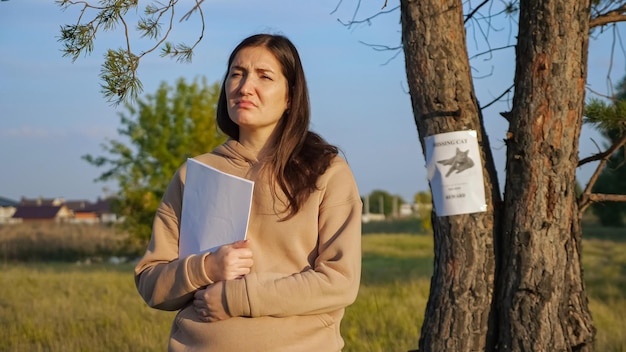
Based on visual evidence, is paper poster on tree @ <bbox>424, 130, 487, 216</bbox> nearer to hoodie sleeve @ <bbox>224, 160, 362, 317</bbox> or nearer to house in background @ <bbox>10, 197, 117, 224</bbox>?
hoodie sleeve @ <bbox>224, 160, 362, 317</bbox>

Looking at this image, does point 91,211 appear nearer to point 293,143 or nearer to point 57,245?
point 57,245

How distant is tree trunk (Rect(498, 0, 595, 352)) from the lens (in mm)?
3955

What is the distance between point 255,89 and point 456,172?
1557 mm

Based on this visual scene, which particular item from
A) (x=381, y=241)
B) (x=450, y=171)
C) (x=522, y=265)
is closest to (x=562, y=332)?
(x=522, y=265)

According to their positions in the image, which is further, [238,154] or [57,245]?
[57,245]

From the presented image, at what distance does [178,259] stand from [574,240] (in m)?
2.13

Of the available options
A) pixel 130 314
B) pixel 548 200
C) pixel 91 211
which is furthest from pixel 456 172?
pixel 91 211

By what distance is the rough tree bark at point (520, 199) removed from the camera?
13.0 ft

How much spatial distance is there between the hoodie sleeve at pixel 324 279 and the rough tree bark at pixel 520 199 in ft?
4.82

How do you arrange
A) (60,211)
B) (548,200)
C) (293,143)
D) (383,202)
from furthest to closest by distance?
(383,202) < (60,211) < (548,200) < (293,143)

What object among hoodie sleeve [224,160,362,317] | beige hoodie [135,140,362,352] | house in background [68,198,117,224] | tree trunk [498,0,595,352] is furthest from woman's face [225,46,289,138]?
house in background [68,198,117,224]

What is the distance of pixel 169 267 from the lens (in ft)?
8.86

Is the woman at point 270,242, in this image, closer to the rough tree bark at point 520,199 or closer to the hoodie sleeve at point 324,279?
the hoodie sleeve at point 324,279

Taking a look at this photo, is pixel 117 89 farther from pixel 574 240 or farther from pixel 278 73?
pixel 574 240
